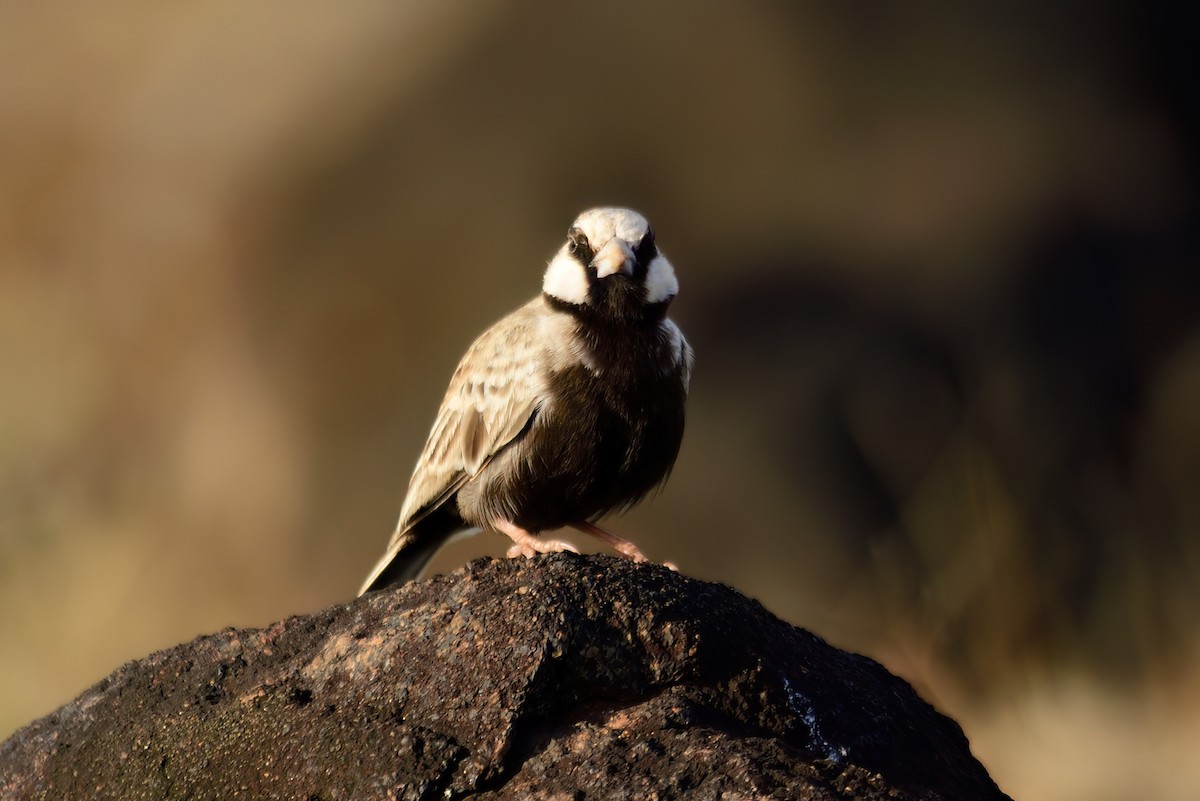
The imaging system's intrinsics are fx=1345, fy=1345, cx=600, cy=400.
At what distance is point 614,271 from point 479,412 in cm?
97

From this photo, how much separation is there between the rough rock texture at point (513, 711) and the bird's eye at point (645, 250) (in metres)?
1.60

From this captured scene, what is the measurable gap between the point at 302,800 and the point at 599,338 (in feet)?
7.67

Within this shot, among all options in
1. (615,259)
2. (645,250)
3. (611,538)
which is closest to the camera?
(615,259)

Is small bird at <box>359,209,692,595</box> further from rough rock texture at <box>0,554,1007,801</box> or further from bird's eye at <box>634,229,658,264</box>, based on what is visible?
rough rock texture at <box>0,554,1007,801</box>

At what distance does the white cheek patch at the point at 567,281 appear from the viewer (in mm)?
5460

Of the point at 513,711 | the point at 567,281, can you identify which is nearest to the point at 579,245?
the point at 567,281

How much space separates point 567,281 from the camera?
5.55 meters

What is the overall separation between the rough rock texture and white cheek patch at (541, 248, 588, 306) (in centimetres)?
152

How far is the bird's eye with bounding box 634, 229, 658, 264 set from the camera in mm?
5434

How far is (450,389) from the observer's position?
20.6 feet

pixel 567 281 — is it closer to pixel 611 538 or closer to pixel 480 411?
pixel 480 411

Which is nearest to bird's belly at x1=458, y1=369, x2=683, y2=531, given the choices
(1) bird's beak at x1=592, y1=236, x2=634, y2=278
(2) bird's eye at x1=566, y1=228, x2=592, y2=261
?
(1) bird's beak at x1=592, y1=236, x2=634, y2=278

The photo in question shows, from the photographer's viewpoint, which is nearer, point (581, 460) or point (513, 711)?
point (513, 711)

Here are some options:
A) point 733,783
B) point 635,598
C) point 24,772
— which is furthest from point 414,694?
point 24,772
